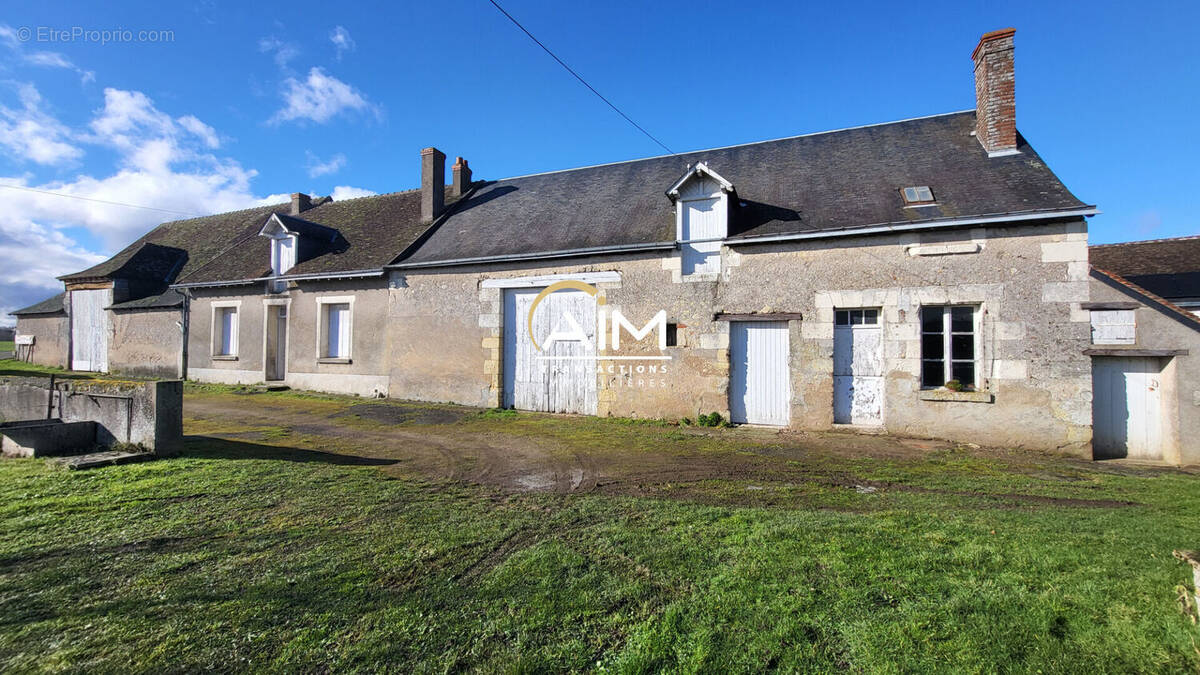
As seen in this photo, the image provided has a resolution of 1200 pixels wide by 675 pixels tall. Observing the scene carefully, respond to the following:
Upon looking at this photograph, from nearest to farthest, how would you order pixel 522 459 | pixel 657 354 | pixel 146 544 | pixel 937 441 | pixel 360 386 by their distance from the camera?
pixel 146 544 → pixel 522 459 → pixel 937 441 → pixel 657 354 → pixel 360 386

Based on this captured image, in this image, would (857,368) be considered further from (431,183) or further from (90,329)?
(90,329)

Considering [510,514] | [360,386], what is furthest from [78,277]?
[510,514]

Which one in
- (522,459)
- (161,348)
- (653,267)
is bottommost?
(522,459)

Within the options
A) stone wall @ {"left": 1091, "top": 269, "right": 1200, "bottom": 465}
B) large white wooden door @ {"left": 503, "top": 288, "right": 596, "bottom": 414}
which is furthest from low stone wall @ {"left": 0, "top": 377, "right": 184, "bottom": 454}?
stone wall @ {"left": 1091, "top": 269, "right": 1200, "bottom": 465}

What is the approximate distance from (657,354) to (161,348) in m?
16.3

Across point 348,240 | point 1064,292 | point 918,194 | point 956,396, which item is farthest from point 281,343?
point 1064,292

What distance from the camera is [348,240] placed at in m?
14.8

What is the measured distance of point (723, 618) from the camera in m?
2.62

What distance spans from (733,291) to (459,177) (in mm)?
9612

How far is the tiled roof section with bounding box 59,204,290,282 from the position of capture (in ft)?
57.3

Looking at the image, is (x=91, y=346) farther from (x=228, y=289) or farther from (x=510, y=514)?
(x=510, y=514)

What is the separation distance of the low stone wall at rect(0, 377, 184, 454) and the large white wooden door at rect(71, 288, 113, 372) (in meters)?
14.5

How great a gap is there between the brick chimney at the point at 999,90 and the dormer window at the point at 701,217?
502 centimetres

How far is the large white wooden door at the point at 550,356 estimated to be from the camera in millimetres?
10578
